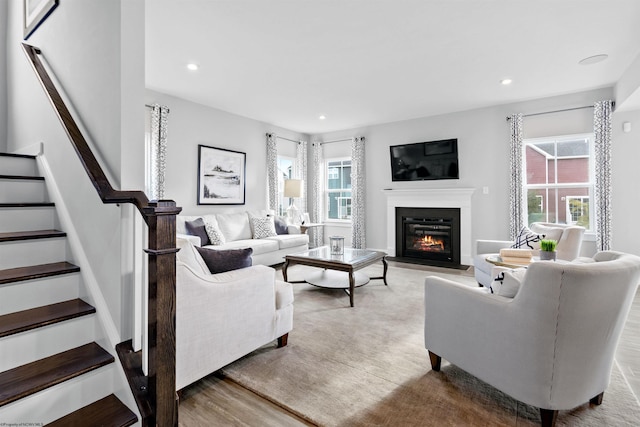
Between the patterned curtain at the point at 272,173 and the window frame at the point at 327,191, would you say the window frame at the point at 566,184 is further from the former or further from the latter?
the patterned curtain at the point at 272,173

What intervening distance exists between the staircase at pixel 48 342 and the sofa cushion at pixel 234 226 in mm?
2930

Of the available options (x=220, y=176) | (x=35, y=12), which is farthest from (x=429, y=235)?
(x=35, y=12)

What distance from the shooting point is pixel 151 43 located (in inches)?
121

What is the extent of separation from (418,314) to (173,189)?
380 cm

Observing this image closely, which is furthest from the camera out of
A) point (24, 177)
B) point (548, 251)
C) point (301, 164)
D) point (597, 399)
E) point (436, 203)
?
point (301, 164)

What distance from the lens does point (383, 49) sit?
3215mm

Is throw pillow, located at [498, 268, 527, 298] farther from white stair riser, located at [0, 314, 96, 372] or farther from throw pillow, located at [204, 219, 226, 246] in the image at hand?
throw pillow, located at [204, 219, 226, 246]

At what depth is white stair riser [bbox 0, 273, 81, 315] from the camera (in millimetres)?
1513

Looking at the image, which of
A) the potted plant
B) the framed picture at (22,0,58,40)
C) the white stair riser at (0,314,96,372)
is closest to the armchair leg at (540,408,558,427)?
the potted plant

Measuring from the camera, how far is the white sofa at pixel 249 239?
4.55 metres

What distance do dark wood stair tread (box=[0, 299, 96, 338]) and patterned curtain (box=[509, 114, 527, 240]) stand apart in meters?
5.38

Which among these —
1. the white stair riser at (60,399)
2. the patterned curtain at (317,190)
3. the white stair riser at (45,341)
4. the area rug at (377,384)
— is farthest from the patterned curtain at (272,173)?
the white stair riser at (60,399)

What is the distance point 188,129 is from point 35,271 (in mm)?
3611

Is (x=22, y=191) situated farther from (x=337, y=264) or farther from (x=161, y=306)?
(x=337, y=264)
